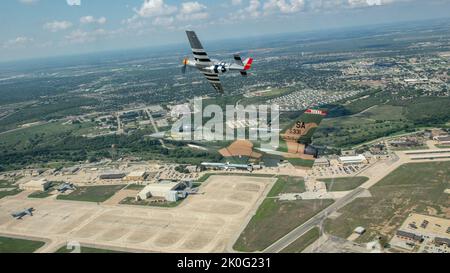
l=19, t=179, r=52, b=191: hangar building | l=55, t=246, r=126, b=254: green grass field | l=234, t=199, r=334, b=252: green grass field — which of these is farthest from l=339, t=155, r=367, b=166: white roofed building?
l=19, t=179, r=52, b=191: hangar building

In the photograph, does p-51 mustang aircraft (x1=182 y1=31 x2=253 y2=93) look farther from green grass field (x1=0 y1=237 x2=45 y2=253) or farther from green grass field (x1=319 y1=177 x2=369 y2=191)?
green grass field (x1=0 y1=237 x2=45 y2=253)

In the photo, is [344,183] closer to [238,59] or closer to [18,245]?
[238,59]

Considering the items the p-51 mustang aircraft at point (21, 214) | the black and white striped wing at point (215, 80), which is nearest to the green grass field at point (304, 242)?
the black and white striped wing at point (215, 80)

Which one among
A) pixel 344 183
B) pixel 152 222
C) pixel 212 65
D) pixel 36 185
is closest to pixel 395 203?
pixel 344 183
